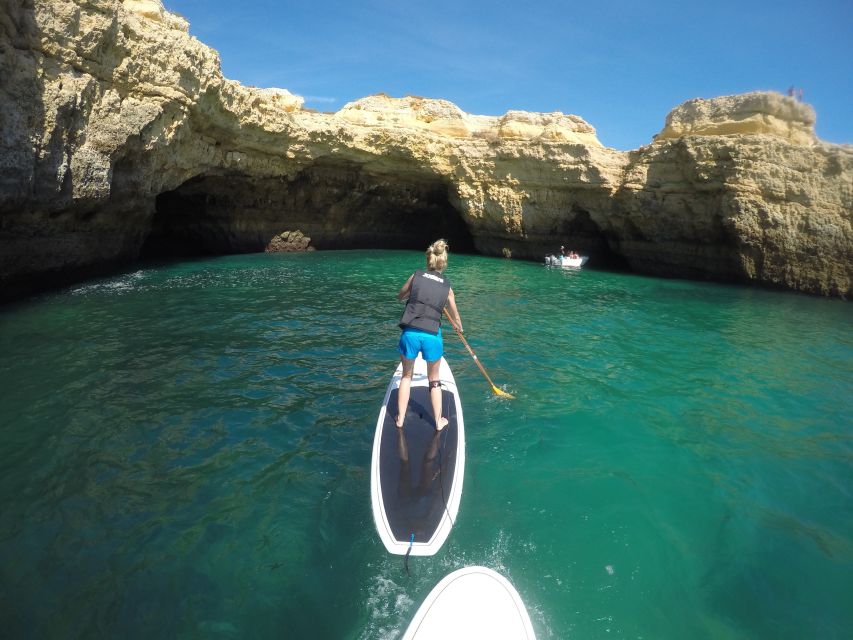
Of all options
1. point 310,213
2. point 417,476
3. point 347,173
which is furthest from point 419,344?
point 310,213

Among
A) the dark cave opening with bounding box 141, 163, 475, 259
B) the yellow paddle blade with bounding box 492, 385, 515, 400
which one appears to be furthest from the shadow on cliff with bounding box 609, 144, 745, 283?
the yellow paddle blade with bounding box 492, 385, 515, 400

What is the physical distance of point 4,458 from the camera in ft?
15.2

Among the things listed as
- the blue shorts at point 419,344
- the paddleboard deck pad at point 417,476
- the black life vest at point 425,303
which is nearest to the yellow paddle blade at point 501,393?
the paddleboard deck pad at point 417,476

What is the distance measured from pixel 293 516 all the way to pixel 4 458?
9.66 feet

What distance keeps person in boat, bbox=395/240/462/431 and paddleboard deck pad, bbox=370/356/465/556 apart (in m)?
0.20

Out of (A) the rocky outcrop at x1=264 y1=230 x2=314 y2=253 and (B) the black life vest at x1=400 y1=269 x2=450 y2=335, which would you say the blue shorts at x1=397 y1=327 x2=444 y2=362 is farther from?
(A) the rocky outcrop at x1=264 y1=230 x2=314 y2=253

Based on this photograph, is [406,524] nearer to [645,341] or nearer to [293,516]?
[293,516]

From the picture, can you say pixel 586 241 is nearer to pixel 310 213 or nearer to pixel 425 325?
pixel 310 213

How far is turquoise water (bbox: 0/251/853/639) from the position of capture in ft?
10.9

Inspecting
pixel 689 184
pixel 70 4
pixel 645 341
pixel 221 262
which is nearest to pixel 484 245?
pixel 689 184

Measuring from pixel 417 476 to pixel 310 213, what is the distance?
24.9m

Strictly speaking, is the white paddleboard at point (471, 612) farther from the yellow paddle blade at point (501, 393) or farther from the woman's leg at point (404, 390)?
the yellow paddle blade at point (501, 393)

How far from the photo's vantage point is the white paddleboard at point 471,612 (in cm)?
272

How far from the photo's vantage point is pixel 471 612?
285 centimetres
